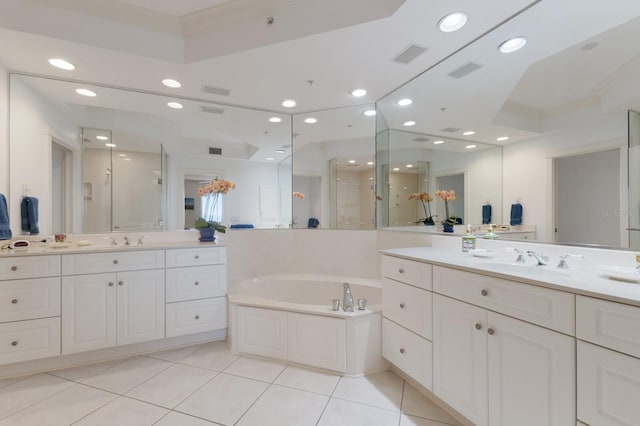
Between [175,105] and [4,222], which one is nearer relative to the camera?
[4,222]

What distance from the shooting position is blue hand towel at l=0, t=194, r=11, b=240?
6.66 feet

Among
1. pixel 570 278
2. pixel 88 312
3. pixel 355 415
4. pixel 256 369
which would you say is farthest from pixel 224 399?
pixel 570 278

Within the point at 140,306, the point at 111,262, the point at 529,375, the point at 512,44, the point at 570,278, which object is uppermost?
the point at 512,44

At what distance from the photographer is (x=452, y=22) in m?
1.69

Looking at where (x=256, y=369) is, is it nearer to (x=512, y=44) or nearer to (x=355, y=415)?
(x=355, y=415)

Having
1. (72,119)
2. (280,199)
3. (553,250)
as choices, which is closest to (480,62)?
(553,250)

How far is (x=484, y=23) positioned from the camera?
1706 mm

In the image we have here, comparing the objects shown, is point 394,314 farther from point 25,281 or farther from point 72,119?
point 72,119

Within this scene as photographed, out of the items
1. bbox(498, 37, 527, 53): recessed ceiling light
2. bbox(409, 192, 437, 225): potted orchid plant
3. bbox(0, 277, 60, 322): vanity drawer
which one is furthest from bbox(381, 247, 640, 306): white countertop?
bbox(0, 277, 60, 322): vanity drawer

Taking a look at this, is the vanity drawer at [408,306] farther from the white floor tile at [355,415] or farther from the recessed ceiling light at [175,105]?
the recessed ceiling light at [175,105]

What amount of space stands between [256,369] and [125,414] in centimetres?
83

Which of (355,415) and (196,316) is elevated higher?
(196,316)

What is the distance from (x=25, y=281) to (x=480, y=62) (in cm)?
366

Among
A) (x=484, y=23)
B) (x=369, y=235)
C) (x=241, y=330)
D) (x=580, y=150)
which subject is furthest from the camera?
(x=369, y=235)
